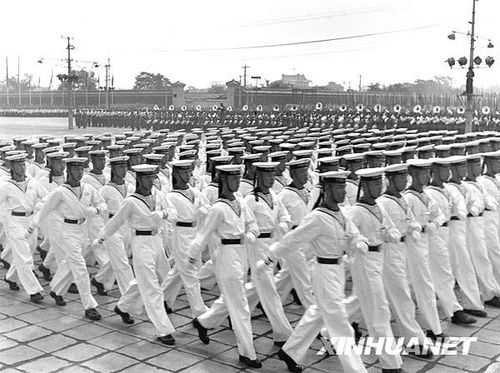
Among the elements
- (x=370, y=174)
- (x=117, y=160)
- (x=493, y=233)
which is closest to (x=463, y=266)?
(x=493, y=233)

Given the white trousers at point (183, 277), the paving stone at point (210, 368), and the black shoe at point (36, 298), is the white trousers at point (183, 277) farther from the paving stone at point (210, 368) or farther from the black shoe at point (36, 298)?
the black shoe at point (36, 298)

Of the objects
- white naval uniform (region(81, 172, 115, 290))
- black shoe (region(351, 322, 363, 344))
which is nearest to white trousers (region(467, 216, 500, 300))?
black shoe (region(351, 322, 363, 344))

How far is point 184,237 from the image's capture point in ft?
22.3

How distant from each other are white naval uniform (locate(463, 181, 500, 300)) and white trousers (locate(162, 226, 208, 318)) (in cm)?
326

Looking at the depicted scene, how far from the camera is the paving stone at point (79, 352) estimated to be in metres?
5.85

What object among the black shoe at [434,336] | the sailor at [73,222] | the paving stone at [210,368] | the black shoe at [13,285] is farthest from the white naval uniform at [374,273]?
the black shoe at [13,285]

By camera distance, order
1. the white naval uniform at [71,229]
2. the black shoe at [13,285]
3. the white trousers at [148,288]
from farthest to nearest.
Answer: the black shoe at [13,285], the white naval uniform at [71,229], the white trousers at [148,288]

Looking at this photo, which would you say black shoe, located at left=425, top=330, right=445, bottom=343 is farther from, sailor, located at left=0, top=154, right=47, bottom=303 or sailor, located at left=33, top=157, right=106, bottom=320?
sailor, located at left=0, top=154, right=47, bottom=303

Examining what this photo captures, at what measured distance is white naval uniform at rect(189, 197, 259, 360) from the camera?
219 inches

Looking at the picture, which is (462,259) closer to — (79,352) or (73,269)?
(79,352)

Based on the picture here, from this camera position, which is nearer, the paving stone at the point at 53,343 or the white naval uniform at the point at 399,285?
the white naval uniform at the point at 399,285

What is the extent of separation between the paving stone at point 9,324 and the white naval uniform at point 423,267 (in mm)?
4378

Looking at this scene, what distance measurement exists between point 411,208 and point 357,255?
1.20 meters

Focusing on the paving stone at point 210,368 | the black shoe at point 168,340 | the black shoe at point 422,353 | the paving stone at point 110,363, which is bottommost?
the paving stone at point 110,363
